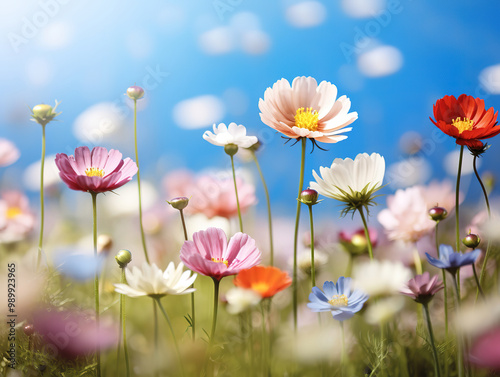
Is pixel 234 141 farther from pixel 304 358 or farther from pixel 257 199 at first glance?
pixel 304 358

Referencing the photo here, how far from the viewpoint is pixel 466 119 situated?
62 cm

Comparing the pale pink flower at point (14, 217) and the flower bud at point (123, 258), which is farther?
the pale pink flower at point (14, 217)

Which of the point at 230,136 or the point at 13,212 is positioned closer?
the point at 230,136

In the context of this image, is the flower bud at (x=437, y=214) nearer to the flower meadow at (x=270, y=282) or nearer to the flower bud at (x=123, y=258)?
the flower meadow at (x=270, y=282)

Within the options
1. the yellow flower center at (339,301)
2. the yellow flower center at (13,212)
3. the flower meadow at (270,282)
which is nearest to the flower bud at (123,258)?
the flower meadow at (270,282)

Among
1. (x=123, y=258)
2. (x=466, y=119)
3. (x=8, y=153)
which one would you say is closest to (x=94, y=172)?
(x=123, y=258)

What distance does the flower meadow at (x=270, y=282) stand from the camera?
20.7 inches

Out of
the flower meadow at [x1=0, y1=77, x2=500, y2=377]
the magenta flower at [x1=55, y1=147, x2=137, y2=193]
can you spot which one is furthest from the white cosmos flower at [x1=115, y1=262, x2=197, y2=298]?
the magenta flower at [x1=55, y1=147, x2=137, y2=193]

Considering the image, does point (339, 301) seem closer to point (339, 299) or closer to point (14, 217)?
point (339, 299)

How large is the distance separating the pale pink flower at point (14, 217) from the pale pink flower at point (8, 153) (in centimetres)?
9

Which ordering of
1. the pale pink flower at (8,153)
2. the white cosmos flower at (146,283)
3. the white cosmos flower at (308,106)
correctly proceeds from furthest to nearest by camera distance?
the pale pink flower at (8,153), the white cosmos flower at (308,106), the white cosmos flower at (146,283)

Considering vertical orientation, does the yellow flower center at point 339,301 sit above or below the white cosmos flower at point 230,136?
below

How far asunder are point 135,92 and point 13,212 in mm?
307

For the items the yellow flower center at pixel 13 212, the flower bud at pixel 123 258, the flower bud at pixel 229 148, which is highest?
the flower bud at pixel 229 148
